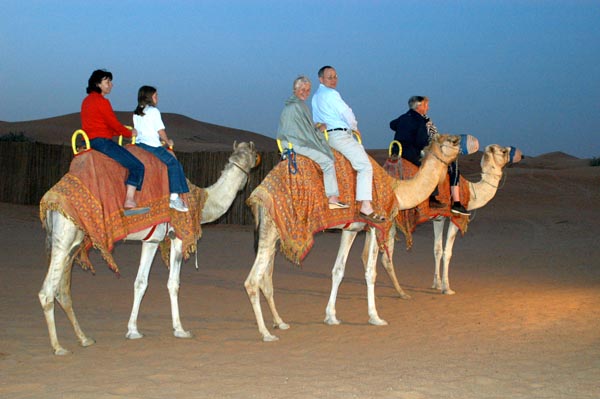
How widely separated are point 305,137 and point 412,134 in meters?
3.71

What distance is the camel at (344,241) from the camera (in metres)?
9.15

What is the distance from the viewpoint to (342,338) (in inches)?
351

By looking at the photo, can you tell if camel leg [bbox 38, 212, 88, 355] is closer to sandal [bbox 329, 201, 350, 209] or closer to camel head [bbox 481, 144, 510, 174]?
sandal [bbox 329, 201, 350, 209]

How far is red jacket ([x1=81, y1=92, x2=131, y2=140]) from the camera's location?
866 centimetres

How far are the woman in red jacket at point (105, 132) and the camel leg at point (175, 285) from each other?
2.23ft

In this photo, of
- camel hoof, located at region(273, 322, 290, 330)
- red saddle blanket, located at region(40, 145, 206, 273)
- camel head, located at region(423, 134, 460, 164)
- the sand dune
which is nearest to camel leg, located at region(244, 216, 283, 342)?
camel hoof, located at region(273, 322, 290, 330)

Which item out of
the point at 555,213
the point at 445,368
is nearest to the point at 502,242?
the point at 555,213

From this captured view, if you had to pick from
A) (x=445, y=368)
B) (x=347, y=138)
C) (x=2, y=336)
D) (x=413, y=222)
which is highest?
(x=347, y=138)

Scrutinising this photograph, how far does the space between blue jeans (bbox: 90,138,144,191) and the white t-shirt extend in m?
0.47

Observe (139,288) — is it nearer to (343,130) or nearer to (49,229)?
(49,229)

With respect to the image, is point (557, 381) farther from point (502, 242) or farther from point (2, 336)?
point (502, 242)

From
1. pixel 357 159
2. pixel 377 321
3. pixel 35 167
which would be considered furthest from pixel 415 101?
pixel 35 167

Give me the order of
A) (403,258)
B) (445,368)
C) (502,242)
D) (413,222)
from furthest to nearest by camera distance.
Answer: (502,242)
(403,258)
(413,222)
(445,368)

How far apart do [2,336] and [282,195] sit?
3.52 m
